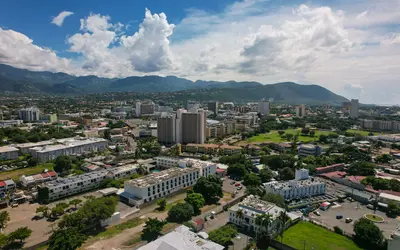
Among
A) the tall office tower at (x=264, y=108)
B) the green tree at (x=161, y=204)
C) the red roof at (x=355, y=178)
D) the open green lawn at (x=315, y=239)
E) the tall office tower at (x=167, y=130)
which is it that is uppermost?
the tall office tower at (x=264, y=108)

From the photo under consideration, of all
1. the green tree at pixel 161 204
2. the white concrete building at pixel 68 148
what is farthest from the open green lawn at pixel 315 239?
the white concrete building at pixel 68 148

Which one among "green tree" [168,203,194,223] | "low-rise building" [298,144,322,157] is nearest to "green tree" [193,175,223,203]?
"green tree" [168,203,194,223]

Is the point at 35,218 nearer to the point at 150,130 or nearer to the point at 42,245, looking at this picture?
the point at 42,245

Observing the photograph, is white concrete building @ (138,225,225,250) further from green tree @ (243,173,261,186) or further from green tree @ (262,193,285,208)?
green tree @ (243,173,261,186)

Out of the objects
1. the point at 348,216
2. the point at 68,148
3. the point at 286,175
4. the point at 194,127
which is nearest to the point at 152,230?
the point at 348,216

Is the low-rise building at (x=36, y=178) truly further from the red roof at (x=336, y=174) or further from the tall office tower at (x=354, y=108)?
the tall office tower at (x=354, y=108)

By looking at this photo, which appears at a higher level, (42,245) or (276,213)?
(276,213)

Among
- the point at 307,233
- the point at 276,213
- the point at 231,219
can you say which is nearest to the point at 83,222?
the point at 231,219
